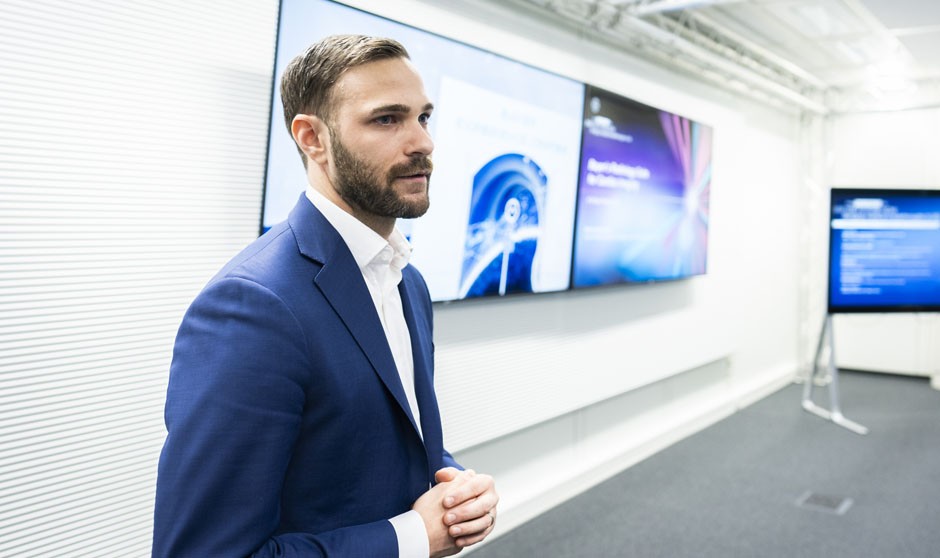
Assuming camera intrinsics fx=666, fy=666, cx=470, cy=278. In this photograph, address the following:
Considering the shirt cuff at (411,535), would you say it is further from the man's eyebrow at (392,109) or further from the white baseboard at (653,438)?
the white baseboard at (653,438)

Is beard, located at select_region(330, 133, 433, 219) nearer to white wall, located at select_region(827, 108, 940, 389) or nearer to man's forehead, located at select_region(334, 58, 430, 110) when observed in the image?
man's forehead, located at select_region(334, 58, 430, 110)

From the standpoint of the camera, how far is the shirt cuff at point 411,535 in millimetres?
1008

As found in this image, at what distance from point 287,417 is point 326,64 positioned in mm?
565

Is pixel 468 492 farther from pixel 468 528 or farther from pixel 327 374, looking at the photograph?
pixel 327 374

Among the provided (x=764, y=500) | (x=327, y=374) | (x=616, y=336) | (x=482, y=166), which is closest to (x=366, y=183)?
(x=327, y=374)

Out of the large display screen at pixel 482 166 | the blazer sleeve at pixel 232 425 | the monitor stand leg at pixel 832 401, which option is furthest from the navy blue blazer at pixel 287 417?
the monitor stand leg at pixel 832 401

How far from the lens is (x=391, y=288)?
47.3 inches

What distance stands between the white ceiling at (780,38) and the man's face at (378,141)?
2283mm

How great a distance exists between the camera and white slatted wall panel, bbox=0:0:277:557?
5.38ft

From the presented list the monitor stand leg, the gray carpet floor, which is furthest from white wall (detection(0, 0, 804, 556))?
the monitor stand leg

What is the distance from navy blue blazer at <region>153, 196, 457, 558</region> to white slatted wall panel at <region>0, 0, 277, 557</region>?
3.29 ft

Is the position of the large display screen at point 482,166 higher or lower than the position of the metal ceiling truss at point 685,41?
lower

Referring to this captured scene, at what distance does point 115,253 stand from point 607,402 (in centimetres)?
301

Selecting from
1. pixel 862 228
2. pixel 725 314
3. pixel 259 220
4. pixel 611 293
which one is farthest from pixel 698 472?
pixel 259 220
